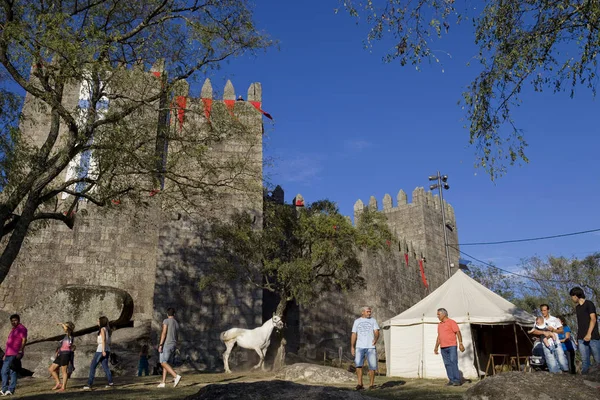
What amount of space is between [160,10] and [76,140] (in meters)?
3.61

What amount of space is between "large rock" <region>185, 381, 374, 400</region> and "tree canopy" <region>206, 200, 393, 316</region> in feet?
36.7

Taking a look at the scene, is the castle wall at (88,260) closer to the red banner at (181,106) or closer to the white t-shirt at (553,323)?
the red banner at (181,106)

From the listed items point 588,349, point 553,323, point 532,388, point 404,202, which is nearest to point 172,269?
point 553,323

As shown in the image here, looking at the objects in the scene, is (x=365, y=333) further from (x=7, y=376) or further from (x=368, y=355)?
(x=7, y=376)

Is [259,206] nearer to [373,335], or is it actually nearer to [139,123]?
[139,123]

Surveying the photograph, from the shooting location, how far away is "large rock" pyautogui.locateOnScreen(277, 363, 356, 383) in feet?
35.0

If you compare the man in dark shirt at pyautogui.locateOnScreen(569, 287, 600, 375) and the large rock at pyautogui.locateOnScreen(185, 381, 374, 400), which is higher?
the man in dark shirt at pyautogui.locateOnScreen(569, 287, 600, 375)

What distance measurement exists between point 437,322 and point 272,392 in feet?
39.3

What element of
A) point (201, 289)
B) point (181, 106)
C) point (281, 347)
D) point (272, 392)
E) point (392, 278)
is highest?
point (181, 106)

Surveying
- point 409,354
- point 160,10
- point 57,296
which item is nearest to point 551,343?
point 409,354

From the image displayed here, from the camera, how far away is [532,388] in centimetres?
421

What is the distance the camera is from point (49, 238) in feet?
58.5

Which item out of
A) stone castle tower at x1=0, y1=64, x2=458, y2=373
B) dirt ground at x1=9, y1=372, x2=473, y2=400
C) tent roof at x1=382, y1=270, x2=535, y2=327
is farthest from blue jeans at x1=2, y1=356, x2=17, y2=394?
tent roof at x1=382, y1=270, x2=535, y2=327

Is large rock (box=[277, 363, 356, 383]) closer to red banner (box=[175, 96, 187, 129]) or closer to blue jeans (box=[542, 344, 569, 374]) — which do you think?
blue jeans (box=[542, 344, 569, 374])
